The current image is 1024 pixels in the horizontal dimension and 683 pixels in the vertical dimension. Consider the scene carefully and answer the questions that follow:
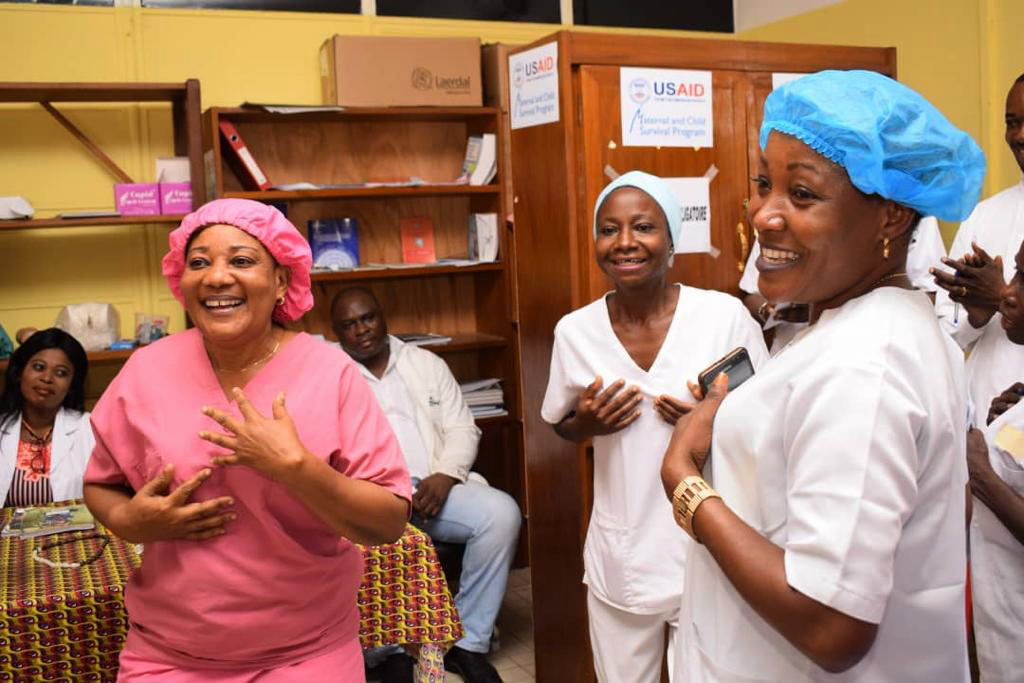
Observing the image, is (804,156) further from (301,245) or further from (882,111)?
(301,245)

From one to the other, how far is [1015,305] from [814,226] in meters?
1.54

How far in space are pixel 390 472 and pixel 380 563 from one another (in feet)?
3.44

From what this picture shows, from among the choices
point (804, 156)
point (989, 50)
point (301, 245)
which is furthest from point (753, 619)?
point (989, 50)

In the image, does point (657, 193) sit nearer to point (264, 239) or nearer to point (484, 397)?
point (264, 239)

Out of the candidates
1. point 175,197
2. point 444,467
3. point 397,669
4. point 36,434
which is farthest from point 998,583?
point 175,197

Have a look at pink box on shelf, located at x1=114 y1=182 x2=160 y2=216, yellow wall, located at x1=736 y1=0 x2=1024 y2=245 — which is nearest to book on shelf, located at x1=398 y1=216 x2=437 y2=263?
pink box on shelf, located at x1=114 y1=182 x2=160 y2=216

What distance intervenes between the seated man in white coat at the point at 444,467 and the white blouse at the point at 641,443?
141cm

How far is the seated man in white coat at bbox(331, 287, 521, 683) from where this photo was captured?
3756 mm

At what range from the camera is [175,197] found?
4191 millimetres

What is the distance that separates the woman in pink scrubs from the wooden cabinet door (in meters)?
1.23

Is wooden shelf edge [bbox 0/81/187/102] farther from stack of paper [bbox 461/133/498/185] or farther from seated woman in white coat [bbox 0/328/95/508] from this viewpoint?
stack of paper [bbox 461/133/498/185]

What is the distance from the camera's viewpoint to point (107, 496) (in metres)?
1.90

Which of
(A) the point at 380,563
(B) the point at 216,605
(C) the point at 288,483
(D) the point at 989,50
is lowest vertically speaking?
(A) the point at 380,563

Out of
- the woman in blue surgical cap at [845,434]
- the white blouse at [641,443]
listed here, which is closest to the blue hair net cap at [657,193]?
the white blouse at [641,443]
